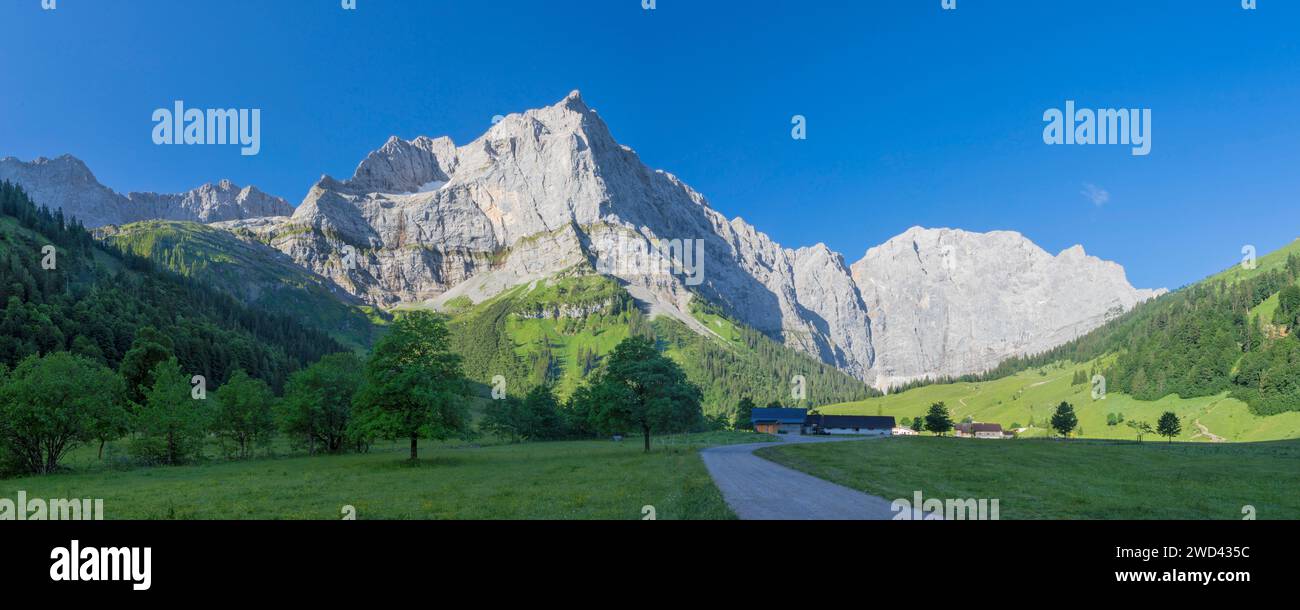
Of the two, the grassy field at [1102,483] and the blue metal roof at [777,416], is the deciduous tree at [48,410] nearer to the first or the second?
the grassy field at [1102,483]

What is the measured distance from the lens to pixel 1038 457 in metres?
59.0

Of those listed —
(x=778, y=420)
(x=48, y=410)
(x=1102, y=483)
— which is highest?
(x=48, y=410)

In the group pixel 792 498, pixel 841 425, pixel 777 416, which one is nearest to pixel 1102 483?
pixel 792 498

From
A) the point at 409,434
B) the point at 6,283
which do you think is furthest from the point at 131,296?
the point at 409,434

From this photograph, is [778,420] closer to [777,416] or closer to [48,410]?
[777,416]

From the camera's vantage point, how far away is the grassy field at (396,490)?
80.1 ft

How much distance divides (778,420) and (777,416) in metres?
2.31

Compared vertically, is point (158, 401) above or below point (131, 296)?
below

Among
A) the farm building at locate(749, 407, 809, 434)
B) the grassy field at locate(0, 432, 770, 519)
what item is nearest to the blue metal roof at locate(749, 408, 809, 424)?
the farm building at locate(749, 407, 809, 434)

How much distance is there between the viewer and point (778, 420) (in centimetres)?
18600

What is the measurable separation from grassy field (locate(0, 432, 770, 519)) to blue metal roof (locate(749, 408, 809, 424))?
5606 inches
